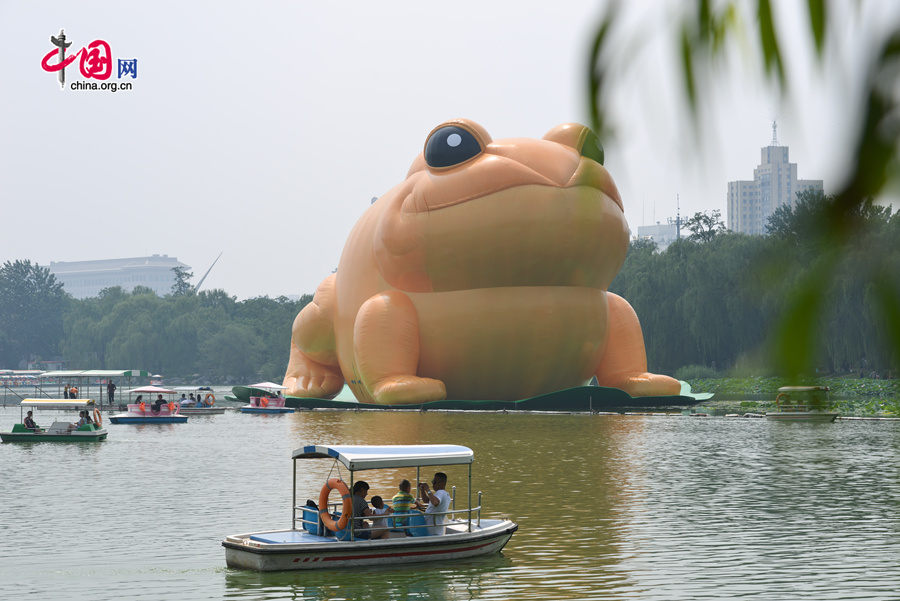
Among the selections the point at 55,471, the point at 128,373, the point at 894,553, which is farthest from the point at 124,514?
the point at 128,373

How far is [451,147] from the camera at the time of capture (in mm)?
35344

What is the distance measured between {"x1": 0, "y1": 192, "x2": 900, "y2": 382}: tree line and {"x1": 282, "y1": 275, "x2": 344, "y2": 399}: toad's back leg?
14863mm

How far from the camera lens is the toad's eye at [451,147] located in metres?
35.3

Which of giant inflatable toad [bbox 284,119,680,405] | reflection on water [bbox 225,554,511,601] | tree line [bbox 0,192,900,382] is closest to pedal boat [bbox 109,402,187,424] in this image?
giant inflatable toad [bbox 284,119,680,405]

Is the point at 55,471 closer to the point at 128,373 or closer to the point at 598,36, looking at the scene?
the point at 598,36

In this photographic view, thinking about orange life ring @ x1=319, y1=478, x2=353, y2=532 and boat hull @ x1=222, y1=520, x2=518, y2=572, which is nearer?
boat hull @ x1=222, y1=520, x2=518, y2=572

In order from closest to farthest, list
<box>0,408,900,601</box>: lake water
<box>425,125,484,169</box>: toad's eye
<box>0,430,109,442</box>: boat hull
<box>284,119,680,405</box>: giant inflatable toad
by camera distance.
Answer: <box>0,408,900,601</box>: lake water
<box>0,430,109,442</box>: boat hull
<box>284,119,680,405</box>: giant inflatable toad
<box>425,125,484,169</box>: toad's eye

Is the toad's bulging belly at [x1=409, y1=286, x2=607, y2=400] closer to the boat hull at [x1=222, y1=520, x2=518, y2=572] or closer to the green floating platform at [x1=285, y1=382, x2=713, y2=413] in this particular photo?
the green floating platform at [x1=285, y1=382, x2=713, y2=413]

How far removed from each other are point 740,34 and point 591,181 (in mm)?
655

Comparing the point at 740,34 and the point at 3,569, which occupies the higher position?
the point at 740,34

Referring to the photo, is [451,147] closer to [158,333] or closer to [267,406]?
[267,406]

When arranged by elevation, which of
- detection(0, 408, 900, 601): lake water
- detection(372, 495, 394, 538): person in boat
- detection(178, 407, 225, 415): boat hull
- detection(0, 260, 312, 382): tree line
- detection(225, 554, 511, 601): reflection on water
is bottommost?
detection(225, 554, 511, 601): reflection on water

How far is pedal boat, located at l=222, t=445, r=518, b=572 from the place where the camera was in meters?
12.3

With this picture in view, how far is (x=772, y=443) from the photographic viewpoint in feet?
92.0
